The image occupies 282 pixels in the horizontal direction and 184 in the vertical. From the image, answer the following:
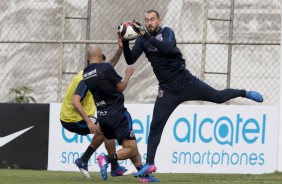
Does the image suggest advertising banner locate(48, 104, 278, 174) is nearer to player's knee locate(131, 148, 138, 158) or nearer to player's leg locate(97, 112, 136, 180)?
player's knee locate(131, 148, 138, 158)

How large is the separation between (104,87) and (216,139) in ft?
14.5

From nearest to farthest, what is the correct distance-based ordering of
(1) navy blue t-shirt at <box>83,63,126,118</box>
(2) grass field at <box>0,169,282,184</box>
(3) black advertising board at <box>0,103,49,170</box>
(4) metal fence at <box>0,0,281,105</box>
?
1. (1) navy blue t-shirt at <box>83,63,126,118</box>
2. (2) grass field at <box>0,169,282,184</box>
3. (3) black advertising board at <box>0,103,49,170</box>
4. (4) metal fence at <box>0,0,281,105</box>

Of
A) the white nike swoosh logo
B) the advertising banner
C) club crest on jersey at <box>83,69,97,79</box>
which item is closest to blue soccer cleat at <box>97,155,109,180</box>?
club crest on jersey at <box>83,69,97,79</box>

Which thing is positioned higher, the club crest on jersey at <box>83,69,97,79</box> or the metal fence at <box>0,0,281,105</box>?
the metal fence at <box>0,0,281,105</box>

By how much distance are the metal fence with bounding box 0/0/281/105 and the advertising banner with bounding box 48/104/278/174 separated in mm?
1404

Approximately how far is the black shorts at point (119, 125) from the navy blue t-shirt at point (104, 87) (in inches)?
2.7

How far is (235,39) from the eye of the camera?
2039 cm

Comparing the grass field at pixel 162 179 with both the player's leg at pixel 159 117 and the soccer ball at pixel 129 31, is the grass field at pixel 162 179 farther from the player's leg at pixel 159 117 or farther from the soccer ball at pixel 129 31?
the soccer ball at pixel 129 31

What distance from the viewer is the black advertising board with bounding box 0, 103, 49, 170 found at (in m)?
18.8

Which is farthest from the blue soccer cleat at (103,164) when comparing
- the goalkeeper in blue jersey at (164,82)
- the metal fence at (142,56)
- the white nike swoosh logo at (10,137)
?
the metal fence at (142,56)

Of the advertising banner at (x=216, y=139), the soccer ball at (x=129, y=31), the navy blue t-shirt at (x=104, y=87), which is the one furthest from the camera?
the advertising banner at (x=216, y=139)

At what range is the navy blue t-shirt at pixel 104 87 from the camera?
13.9 metres

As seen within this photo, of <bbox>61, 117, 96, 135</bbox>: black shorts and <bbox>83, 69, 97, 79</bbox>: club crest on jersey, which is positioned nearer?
<bbox>83, 69, 97, 79</bbox>: club crest on jersey

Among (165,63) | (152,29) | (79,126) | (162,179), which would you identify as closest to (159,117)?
(165,63)
